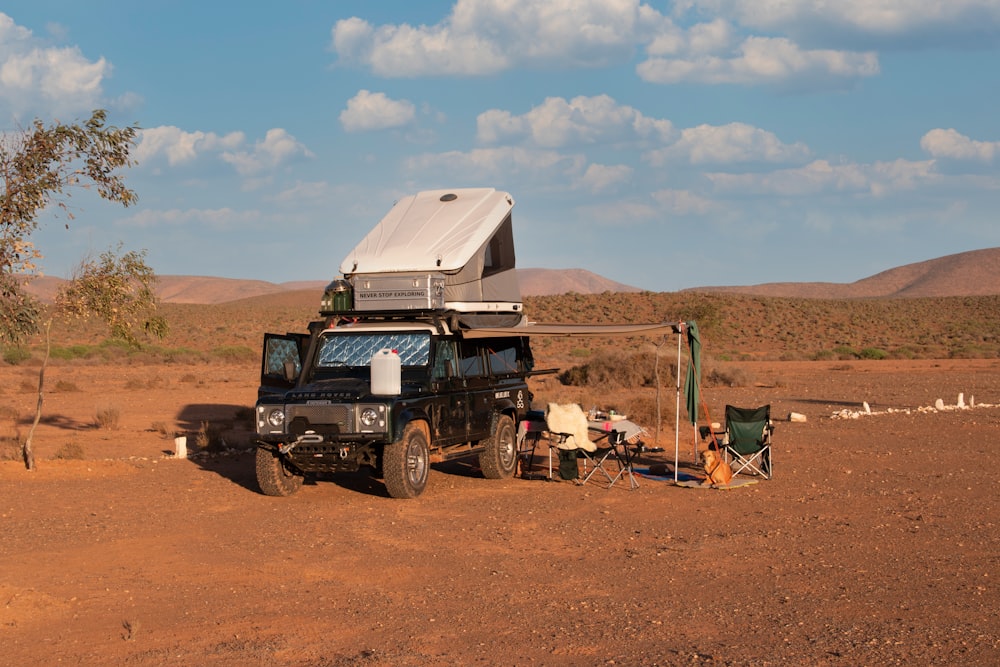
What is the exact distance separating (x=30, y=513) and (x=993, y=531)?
9.54 meters

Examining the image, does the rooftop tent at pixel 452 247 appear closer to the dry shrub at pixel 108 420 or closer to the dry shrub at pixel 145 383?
the dry shrub at pixel 108 420

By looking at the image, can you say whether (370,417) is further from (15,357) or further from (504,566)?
(15,357)

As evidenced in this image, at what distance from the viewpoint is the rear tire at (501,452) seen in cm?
1288

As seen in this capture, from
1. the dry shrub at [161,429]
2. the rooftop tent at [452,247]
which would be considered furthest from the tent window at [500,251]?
the dry shrub at [161,429]

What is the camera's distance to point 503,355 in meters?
13.7

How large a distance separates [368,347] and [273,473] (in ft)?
6.02

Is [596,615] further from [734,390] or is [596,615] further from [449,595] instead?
[734,390]

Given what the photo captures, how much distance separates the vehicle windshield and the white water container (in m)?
0.69

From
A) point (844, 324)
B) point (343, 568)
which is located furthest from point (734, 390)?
point (844, 324)

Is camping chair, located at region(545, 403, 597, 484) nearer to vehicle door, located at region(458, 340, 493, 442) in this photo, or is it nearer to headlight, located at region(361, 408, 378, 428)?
vehicle door, located at region(458, 340, 493, 442)

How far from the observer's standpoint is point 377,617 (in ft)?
22.4

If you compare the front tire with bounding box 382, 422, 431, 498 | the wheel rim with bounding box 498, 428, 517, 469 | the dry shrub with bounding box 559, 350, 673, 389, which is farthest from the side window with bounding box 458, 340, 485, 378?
the dry shrub with bounding box 559, 350, 673, 389

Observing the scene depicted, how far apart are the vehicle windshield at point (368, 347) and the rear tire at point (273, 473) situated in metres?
1.28

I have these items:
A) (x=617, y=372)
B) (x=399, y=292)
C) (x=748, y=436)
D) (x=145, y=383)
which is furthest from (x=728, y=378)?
(x=399, y=292)
